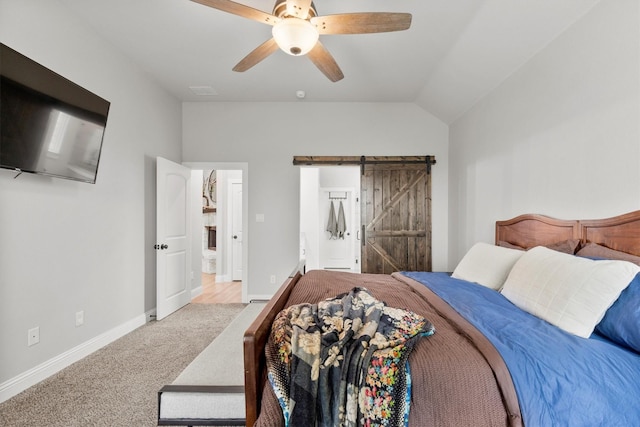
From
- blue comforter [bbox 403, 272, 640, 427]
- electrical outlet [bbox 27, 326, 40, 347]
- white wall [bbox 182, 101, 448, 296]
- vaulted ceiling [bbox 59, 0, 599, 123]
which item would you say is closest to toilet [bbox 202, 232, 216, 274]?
white wall [bbox 182, 101, 448, 296]

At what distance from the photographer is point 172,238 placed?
3.72 metres

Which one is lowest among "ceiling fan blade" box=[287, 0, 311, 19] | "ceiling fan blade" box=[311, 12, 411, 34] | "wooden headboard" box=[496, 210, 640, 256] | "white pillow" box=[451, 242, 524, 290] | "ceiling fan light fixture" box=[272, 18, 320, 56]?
"white pillow" box=[451, 242, 524, 290]

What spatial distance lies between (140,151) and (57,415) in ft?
8.29

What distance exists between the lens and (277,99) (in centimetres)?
423

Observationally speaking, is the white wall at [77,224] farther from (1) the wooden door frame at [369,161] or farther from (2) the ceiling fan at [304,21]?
(1) the wooden door frame at [369,161]

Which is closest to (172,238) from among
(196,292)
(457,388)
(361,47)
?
(196,292)

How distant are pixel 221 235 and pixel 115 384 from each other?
3706mm

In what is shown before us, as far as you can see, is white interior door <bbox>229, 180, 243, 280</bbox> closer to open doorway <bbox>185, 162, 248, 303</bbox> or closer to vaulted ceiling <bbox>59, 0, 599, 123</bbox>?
open doorway <bbox>185, 162, 248, 303</bbox>

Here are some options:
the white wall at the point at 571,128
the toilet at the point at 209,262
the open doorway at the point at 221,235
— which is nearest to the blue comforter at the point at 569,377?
the white wall at the point at 571,128

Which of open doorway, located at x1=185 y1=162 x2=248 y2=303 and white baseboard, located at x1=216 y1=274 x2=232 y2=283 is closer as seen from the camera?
open doorway, located at x1=185 y1=162 x2=248 y2=303

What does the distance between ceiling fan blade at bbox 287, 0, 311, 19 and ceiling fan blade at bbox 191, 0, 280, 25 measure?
109mm

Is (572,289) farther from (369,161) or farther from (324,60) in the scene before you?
(369,161)

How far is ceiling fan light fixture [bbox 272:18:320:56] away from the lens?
71.9 inches

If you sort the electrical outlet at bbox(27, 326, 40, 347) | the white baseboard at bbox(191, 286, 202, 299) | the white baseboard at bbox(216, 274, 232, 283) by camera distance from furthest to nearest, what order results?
the white baseboard at bbox(216, 274, 232, 283)
the white baseboard at bbox(191, 286, 202, 299)
the electrical outlet at bbox(27, 326, 40, 347)
